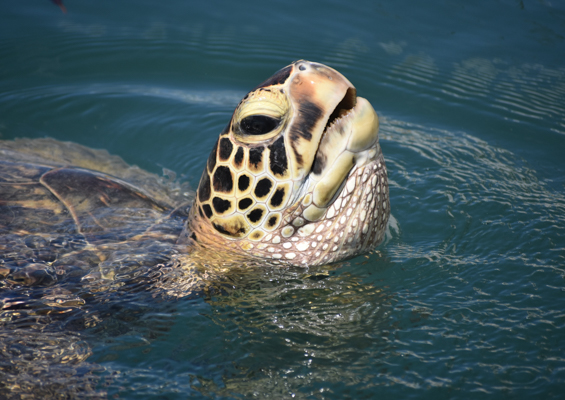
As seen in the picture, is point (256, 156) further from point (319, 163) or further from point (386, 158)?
point (386, 158)

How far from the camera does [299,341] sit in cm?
226

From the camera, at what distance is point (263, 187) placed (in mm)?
2309

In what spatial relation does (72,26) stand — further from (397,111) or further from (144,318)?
(144,318)

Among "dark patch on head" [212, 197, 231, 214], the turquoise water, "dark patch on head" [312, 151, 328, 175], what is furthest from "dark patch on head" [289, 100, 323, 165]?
the turquoise water

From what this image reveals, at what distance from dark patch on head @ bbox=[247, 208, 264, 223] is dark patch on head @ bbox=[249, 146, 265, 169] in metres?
0.22

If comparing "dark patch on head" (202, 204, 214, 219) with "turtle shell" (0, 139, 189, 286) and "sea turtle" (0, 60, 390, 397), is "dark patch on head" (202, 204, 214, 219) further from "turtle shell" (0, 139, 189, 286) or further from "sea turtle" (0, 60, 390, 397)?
"turtle shell" (0, 139, 189, 286)

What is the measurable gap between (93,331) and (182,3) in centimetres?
536

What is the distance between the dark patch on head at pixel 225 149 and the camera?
2.35 m

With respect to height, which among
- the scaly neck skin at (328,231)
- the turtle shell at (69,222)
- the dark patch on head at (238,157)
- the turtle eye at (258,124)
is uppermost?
the turtle eye at (258,124)

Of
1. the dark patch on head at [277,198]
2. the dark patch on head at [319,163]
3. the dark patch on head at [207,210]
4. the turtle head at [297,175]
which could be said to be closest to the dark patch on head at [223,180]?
the turtle head at [297,175]

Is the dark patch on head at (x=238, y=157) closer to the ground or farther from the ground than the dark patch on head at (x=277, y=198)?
farther from the ground

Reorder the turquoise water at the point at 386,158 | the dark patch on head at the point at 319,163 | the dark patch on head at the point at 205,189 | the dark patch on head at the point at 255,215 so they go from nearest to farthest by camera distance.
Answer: the turquoise water at the point at 386,158
the dark patch on head at the point at 319,163
the dark patch on head at the point at 255,215
the dark patch on head at the point at 205,189

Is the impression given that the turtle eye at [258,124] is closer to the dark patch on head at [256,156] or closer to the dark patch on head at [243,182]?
the dark patch on head at [256,156]

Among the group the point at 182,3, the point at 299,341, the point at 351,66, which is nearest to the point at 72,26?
the point at 182,3
